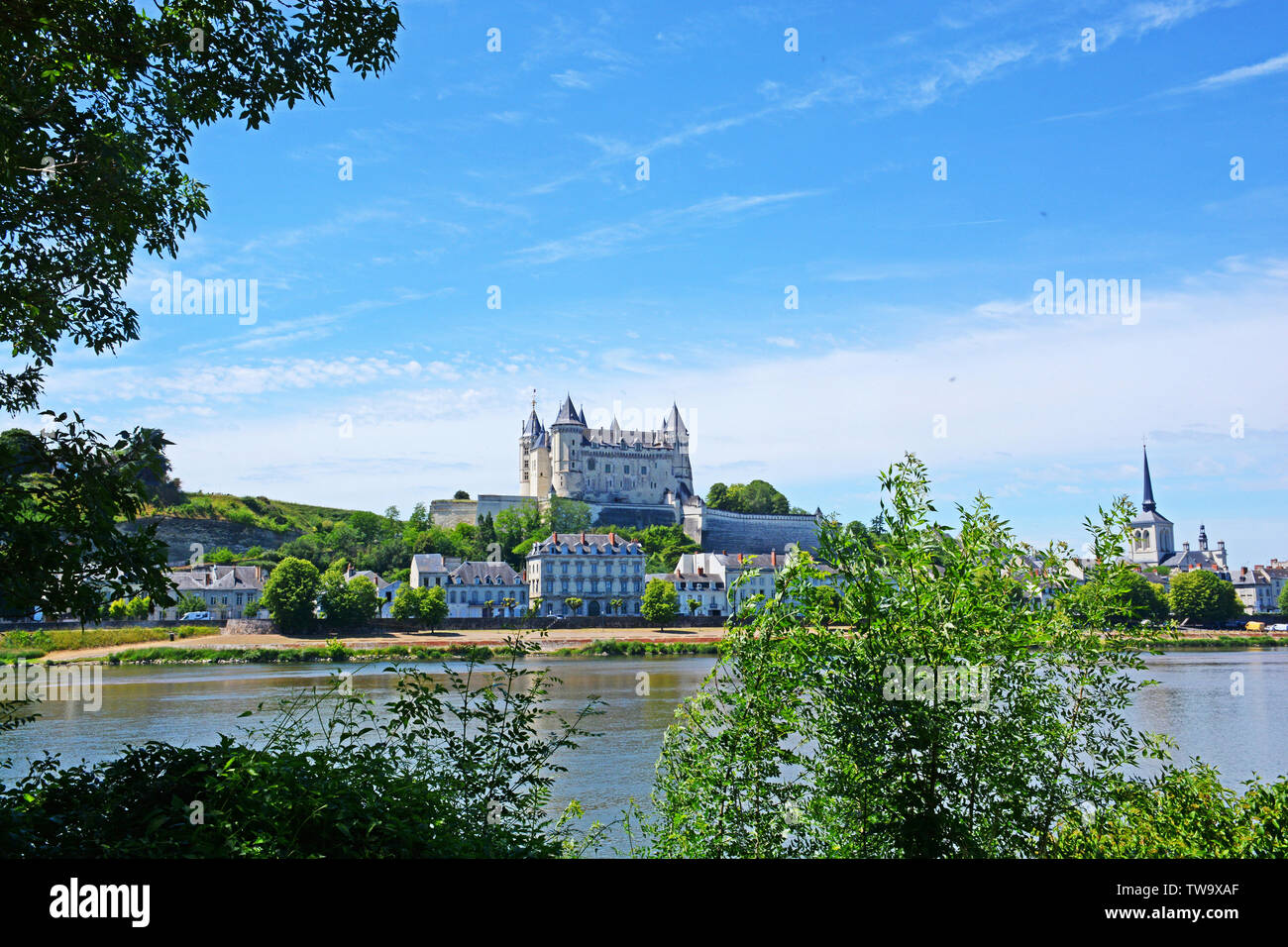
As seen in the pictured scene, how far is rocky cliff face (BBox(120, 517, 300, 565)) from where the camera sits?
97.1 metres

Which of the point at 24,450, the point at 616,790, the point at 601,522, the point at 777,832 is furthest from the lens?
the point at 601,522

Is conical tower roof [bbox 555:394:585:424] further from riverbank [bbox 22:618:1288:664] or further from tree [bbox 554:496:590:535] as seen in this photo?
riverbank [bbox 22:618:1288:664]

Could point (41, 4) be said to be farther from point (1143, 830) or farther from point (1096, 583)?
point (1143, 830)

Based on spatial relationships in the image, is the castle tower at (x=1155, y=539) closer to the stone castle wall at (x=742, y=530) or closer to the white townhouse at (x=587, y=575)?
the stone castle wall at (x=742, y=530)

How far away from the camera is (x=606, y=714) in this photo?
25031 mm

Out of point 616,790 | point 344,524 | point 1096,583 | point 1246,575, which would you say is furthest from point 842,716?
point 1246,575

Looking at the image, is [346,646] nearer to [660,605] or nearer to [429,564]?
[429,564]

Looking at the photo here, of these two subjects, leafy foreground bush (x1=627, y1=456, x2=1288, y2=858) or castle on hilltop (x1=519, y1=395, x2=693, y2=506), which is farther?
castle on hilltop (x1=519, y1=395, x2=693, y2=506)

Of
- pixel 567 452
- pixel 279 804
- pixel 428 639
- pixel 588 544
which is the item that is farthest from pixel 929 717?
pixel 567 452

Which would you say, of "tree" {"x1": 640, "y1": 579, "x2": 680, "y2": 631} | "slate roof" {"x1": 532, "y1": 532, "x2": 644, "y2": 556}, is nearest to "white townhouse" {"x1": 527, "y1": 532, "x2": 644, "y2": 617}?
"slate roof" {"x1": 532, "y1": 532, "x2": 644, "y2": 556}

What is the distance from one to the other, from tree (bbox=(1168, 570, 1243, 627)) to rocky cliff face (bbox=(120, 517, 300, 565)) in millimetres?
85257

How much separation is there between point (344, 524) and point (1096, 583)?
99.5 metres
